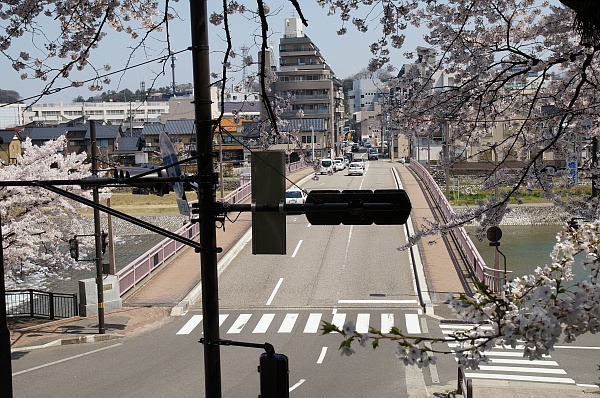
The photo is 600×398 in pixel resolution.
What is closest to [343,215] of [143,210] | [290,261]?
[290,261]

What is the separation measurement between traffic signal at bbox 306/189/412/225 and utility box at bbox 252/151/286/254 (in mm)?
290

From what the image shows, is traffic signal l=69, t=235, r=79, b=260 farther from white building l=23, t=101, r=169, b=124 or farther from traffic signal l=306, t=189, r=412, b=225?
white building l=23, t=101, r=169, b=124

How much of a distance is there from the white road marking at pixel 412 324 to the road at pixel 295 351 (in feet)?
0.09

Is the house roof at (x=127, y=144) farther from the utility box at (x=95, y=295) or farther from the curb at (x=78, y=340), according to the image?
the curb at (x=78, y=340)

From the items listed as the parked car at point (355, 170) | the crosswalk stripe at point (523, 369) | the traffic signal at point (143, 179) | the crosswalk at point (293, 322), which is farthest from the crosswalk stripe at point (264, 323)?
the parked car at point (355, 170)

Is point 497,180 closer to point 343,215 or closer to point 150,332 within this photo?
point 343,215

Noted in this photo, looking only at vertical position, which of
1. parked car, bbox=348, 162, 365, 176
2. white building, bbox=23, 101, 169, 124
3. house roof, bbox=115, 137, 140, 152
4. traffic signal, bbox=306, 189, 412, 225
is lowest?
parked car, bbox=348, 162, 365, 176

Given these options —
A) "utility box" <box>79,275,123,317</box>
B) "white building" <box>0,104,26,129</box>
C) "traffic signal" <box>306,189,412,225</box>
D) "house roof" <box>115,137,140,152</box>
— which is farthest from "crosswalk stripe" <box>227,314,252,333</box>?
"white building" <box>0,104,26,129</box>

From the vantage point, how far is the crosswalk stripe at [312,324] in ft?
56.5

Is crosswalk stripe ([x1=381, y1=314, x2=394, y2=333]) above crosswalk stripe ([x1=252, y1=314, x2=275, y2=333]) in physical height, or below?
above

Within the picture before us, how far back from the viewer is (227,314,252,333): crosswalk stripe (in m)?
17.4

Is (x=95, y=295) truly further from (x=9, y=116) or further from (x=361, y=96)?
(x=361, y=96)

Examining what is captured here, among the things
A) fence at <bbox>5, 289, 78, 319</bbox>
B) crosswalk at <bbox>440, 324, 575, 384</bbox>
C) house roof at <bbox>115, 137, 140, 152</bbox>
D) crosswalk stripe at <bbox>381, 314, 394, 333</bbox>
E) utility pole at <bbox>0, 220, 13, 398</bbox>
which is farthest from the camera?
house roof at <bbox>115, 137, 140, 152</bbox>

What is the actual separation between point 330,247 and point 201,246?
899 inches
